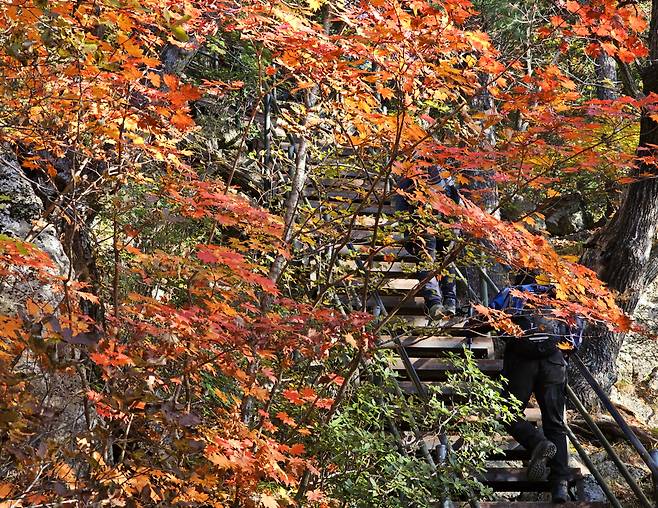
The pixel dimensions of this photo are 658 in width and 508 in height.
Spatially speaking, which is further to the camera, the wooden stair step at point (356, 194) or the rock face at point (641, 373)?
the rock face at point (641, 373)

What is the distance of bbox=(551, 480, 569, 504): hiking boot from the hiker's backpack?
42.0 inches

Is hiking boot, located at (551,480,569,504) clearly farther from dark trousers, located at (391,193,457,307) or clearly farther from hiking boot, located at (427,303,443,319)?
dark trousers, located at (391,193,457,307)

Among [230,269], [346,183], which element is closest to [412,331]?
[230,269]

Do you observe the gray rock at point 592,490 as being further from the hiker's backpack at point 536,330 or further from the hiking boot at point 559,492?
the hiker's backpack at point 536,330

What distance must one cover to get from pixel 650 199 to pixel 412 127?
4.76 meters

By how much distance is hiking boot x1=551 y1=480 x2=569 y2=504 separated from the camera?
20.5ft

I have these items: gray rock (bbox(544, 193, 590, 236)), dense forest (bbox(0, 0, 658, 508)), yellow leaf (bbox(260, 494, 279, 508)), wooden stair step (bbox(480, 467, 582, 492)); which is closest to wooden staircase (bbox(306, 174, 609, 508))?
wooden stair step (bbox(480, 467, 582, 492))

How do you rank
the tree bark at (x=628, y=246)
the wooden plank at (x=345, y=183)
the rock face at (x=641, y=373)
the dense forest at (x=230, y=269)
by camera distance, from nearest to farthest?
the dense forest at (x=230, y=269) < the wooden plank at (x=345, y=183) < the tree bark at (x=628, y=246) < the rock face at (x=641, y=373)

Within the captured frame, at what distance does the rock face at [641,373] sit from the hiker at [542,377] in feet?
16.5

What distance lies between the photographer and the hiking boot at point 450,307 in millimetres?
7870

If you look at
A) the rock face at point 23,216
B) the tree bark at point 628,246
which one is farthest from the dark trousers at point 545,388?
the rock face at point 23,216

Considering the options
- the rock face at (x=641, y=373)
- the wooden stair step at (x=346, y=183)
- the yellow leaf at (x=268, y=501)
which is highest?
the wooden stair step at (x=346, y=183)

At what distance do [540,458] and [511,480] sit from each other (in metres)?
0.36

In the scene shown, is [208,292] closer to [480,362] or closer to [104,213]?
[104,213]
